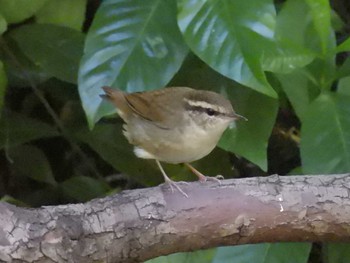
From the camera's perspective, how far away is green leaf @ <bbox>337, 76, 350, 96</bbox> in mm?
1904

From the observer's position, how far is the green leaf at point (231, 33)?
165 cm

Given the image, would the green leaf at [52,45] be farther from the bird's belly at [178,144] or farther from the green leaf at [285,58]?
the green leaf at [285,58]

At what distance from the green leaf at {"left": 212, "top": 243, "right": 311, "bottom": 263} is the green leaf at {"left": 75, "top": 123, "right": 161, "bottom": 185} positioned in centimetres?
45

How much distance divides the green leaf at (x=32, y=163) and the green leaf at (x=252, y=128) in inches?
25.3

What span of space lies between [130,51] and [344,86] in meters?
0.54

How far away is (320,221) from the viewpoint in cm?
155

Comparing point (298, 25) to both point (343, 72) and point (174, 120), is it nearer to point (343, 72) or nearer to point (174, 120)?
point (343, 72)

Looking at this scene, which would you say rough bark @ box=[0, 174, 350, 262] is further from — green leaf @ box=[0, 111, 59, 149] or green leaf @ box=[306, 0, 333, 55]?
green leaf @ box=[0, 111, 59, 149]

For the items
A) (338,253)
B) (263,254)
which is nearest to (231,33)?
(263,254)

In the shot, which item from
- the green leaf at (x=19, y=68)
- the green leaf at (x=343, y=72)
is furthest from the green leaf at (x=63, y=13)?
the green leaf at (x=343, y=72)

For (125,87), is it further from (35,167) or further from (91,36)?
(35,167)

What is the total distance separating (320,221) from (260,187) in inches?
5.4

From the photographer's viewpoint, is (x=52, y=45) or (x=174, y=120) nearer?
(x=174, y=120)

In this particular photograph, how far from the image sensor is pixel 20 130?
2.18 metres
